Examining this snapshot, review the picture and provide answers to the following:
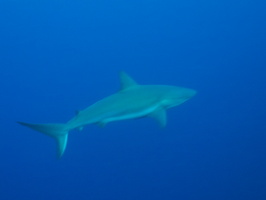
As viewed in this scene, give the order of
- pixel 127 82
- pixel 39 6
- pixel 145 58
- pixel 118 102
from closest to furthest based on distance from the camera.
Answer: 1. pixel 118 102
2. pixel 127 82
3. pixel 39 6
4. pixel 145 58

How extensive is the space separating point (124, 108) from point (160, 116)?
57 centimetres

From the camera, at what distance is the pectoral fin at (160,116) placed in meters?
4.92

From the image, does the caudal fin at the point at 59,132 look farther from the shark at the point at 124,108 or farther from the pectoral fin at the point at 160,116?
the pectoral fin at the point at 160,116

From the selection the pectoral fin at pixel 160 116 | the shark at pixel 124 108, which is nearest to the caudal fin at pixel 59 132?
the shark at pixel 124 108

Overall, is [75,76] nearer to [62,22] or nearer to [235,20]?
[62,22]

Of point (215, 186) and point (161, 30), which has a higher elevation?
point (161, 30)

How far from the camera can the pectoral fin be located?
4918 mm

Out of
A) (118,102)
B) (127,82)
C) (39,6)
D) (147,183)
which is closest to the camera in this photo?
(118,102)

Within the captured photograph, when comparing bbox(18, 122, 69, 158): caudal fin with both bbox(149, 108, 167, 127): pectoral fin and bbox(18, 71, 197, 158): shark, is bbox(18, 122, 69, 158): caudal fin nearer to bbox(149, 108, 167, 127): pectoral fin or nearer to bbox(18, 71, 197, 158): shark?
bbox(18, 71, 197, 158): shark

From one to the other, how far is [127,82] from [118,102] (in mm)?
427

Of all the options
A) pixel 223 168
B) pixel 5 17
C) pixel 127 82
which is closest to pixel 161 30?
pixel 5 17

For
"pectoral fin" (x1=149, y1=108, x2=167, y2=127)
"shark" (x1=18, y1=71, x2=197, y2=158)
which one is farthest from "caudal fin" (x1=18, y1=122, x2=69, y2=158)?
"pectoral fin" (x1=149, y1=108, x2=167, y2=127)

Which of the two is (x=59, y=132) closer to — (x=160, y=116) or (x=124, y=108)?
(x=124, y=108)

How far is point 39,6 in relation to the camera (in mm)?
12742
